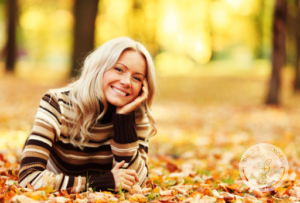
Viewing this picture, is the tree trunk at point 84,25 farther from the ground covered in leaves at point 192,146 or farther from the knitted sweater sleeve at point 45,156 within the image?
the knitted sweater sleeve at point 45,156

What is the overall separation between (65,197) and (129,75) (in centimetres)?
106

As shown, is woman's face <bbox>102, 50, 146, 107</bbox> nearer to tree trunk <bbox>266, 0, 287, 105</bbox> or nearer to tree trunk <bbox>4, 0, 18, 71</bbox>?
tree trunk <bbox>266, 0, 287, 105</bbox>

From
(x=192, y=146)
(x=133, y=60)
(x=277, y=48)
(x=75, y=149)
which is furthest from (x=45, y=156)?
(x=277, y=48)

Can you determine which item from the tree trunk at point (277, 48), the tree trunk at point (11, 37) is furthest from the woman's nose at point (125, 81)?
the tree trunk at point (11, 37)

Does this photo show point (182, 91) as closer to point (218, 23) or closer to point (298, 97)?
point (298, 97)

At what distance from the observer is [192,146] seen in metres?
5.48

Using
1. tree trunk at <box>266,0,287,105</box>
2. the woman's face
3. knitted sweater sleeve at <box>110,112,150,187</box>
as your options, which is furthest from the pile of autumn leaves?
tree trunk at <box>266,0,287,105</box>

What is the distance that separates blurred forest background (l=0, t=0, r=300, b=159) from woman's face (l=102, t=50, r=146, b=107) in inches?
21.9

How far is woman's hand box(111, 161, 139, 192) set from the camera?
7.73ft

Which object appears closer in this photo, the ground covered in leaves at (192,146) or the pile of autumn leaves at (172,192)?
the pile of autumn leaves at (172,192)

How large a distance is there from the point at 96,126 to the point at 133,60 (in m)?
0.65

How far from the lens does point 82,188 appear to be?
7.67ft

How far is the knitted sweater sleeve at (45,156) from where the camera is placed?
2.24 metres

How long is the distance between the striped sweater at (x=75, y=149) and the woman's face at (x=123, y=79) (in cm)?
14
